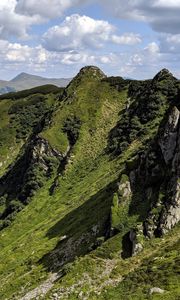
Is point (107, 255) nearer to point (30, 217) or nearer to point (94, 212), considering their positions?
point (94, 212)

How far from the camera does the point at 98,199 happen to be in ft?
304

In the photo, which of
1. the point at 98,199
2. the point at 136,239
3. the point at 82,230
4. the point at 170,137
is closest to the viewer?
the point at 136,239

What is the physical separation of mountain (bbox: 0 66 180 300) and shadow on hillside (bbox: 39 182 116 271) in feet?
0.90

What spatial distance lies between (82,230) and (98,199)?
508 inches

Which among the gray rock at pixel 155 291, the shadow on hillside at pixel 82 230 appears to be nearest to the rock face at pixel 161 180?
the shadow on hillside at pixel 82 230

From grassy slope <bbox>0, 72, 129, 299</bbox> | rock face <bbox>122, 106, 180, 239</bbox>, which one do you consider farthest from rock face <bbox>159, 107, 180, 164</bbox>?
grassy slope <bbox>0, 72, 129, 299</bbox>

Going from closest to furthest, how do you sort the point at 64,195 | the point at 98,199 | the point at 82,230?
1. the point at 82,230
2. the point at 98,199
3. the point at 64,195

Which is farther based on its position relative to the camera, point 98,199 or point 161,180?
point 98,199

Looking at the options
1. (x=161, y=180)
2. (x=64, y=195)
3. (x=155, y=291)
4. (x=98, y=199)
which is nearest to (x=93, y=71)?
(x=64, y=195)

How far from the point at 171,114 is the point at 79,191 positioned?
5096 cm

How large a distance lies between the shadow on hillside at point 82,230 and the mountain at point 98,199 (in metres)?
0.27

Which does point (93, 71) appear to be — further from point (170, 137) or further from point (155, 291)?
point (155, 291)

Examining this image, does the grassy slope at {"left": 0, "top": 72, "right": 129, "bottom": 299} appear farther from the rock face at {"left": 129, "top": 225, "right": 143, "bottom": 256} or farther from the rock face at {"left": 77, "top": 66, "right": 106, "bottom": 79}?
the rock face at {"left": 129, "top": 225, "right": 143, "bottom": 256}

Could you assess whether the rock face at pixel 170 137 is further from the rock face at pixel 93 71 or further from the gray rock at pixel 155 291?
the rock face at pixel 93 71
